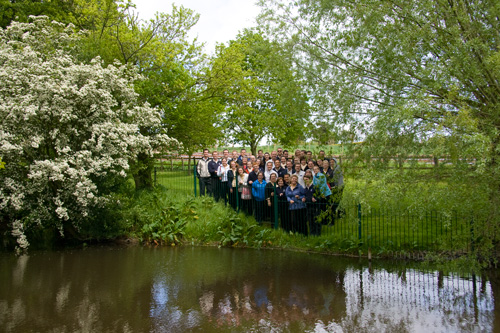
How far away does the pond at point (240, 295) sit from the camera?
25.6 feet

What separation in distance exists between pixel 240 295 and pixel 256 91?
51.7 ft

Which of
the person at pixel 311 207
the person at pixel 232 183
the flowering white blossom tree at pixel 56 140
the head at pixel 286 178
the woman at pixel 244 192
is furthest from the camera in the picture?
the person at pixel 232 183

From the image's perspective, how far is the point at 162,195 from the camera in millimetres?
16859

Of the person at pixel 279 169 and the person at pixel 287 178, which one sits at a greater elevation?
the person at pixel 279 169

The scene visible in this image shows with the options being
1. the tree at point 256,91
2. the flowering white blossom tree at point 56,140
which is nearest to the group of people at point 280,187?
the tree at point 256,91

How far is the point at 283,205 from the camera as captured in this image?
13586mm

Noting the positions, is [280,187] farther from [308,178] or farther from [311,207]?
[311,207]

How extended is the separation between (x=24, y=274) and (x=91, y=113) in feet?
16.8

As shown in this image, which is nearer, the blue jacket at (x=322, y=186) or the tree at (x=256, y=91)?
the tree at (x=256, y=91)

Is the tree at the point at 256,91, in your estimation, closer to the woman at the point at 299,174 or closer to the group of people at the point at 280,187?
→ the woman at the point at 299,174

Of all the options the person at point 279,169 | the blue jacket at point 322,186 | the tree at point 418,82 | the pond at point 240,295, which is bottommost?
the pond at point 240,295

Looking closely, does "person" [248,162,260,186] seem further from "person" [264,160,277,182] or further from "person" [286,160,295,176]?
"person" [286,160,295,176]

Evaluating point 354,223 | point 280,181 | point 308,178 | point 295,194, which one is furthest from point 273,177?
point 354,223

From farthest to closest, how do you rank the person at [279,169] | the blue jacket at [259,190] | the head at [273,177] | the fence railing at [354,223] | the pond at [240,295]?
the person at [279,169] → the blue jacket at [259,190] → the head at [273,177] → the fence railing at [354,223] → the pond at [240,295]
